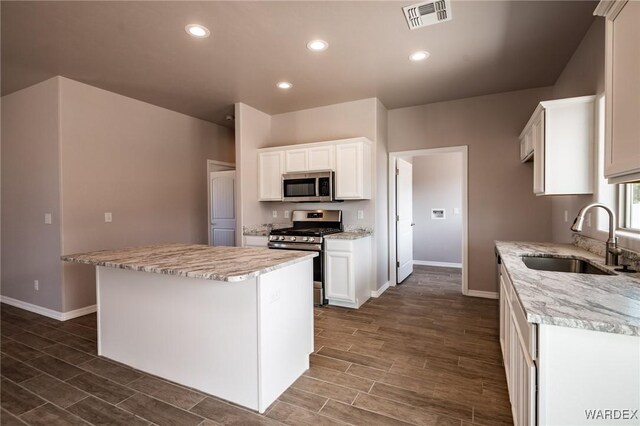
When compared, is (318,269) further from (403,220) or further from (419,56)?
(419,56)

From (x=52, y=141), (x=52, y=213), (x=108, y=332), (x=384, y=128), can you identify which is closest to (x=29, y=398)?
(x=108, y=332)

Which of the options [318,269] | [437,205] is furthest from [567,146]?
[437,205]

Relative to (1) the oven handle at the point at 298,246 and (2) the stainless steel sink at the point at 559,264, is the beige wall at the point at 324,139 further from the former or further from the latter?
(2) the stainless steel sink at the point at 559,264

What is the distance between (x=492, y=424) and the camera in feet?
5.96

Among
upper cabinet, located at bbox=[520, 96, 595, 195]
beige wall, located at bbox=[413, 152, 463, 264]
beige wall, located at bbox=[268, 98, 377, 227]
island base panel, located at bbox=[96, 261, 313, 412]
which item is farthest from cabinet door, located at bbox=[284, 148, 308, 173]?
beige wall, located at bbox=[413, 152, 463, 264]

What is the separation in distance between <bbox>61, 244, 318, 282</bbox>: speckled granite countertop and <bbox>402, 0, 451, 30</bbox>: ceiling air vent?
76.1 inches

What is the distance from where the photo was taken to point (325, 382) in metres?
2.27

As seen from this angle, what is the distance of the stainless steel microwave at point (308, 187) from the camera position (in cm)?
418

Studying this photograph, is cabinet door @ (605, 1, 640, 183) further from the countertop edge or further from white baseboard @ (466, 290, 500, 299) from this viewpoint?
white baseboard @ (466, 290, 500, 299)

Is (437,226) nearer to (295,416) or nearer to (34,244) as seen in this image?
(295,416)

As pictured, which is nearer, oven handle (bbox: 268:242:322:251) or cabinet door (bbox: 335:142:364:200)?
oven handle (bbox: 268:242:322:251)

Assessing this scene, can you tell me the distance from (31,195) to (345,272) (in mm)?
3786

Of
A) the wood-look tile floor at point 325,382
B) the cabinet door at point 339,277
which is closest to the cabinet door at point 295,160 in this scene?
the cabinet door at point 339,277

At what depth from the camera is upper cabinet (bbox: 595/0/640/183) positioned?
1325 millimetres
